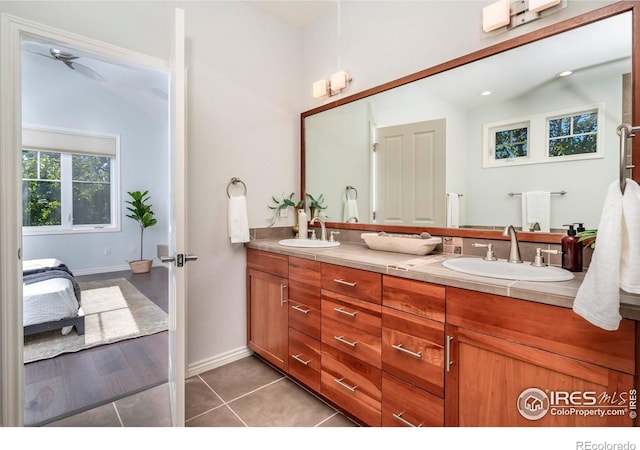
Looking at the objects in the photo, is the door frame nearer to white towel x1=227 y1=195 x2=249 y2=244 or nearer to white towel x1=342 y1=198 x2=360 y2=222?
white towel x1=227 y1=195 x2=249 y2=244

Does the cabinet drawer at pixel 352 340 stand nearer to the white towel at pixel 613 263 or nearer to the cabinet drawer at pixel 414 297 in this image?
the cabinet drawer at pixel 414 297

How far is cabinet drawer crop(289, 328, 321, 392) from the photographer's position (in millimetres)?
1812

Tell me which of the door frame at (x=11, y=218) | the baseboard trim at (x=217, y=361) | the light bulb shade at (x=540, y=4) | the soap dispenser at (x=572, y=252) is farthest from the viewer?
the baseboard trim at (x=217, y=361)

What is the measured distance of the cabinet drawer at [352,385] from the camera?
149cm

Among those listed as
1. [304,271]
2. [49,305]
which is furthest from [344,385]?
[49,305]

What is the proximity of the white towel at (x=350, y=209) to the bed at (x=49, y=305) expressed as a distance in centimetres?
251

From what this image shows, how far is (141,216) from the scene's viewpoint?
5.52m

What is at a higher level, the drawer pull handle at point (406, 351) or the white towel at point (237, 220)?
the white towel at point (237, 220)

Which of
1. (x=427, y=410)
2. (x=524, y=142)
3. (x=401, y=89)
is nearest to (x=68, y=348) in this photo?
(x=427, y=410)

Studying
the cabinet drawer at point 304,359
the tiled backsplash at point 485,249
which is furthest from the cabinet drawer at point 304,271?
the tiled backsplash at point 485,249

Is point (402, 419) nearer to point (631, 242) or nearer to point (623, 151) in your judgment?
point (631, 242)

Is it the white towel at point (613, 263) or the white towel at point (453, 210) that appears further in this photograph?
the white towel at point (453, 210)

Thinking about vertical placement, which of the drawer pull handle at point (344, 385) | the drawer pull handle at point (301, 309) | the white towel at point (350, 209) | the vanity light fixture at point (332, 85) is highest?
the vanity light fixture at point (332, 85)

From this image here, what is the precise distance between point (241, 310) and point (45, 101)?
5.10 meters
